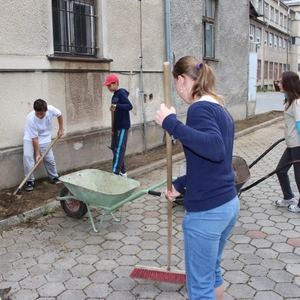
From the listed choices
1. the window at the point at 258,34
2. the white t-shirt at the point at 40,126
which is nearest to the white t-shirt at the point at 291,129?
the white t-shirt at the point at 40,126

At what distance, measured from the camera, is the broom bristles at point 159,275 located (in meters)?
2.98

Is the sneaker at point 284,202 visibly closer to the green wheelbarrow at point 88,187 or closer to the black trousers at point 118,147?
the green wheelbarrow at point 88,187

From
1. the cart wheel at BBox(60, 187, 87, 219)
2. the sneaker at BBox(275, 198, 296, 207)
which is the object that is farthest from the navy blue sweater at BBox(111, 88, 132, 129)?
the sneaker at BBox(275, 198, 296, 207)

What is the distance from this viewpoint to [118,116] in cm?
580

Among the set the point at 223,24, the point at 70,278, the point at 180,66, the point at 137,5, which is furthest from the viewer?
the point at 223,24

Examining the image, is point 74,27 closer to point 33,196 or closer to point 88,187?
point 33,196

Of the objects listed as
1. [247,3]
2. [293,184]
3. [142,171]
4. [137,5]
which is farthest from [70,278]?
[247,3]

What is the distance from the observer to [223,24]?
1133cm

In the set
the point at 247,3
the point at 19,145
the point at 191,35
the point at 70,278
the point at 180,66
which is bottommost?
the point at 70,278

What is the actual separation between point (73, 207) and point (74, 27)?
344cm

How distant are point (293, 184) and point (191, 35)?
195 inches

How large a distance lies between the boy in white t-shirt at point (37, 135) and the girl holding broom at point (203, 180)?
355cm

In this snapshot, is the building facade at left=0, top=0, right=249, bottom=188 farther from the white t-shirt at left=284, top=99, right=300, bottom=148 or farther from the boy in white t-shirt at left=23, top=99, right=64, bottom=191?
the white t-shirt at left=284, top=99, right=300, bottom=148

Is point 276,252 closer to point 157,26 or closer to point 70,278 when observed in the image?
point 70,278
